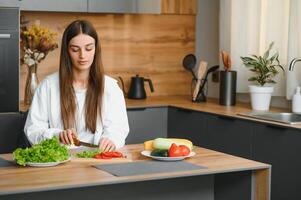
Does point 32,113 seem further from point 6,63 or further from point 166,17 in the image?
point 166,17

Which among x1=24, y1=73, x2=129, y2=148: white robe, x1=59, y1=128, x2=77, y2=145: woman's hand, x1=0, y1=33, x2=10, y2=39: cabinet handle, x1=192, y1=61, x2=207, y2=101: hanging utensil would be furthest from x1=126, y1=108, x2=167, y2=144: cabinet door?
x1=59, y1=128, x2=77, y2=145: woman's hand

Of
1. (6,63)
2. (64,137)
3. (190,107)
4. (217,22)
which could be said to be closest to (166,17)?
(217,22)

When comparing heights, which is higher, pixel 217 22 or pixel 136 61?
pixel 217 22

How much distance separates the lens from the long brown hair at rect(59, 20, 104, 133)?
3.39 m

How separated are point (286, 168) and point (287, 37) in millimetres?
1201

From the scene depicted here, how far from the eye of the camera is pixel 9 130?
4371mm

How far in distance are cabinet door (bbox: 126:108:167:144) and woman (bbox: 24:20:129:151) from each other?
1.28 meters

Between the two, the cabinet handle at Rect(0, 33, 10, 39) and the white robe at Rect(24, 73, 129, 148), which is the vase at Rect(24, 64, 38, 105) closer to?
the cabinet handle at Rect(0, 33, 10, 39)

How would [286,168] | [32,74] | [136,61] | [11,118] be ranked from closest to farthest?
[286,168] → [11,118] → [32,74] → [136,61]

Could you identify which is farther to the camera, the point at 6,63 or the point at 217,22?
the point at 217,22

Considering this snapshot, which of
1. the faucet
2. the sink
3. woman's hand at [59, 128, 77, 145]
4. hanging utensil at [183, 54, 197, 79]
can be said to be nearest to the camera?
woman's hand at [59, 128, 77, 145]

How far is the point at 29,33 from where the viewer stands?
4648 mm

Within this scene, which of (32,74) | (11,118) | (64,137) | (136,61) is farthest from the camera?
(136,61)

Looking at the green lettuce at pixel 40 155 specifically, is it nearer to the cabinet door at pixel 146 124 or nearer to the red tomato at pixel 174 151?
the red tomato at pixel 174 151
